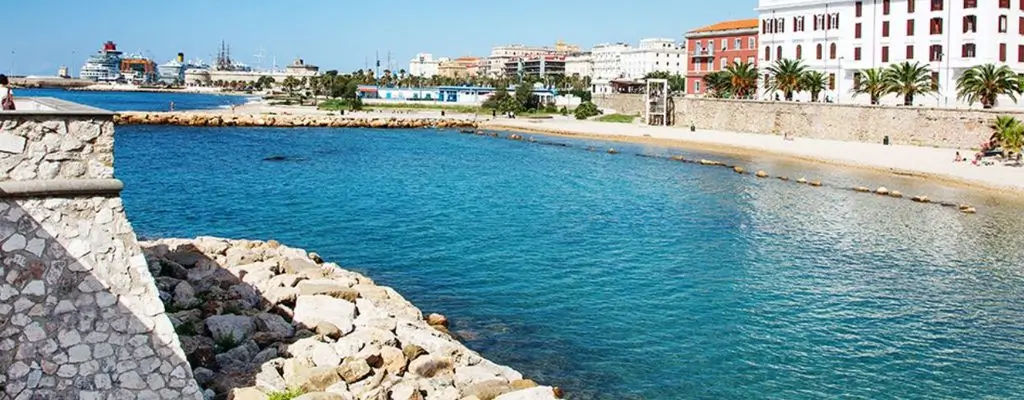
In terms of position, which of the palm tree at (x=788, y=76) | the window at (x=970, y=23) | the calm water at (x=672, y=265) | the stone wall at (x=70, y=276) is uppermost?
the window at (x=970, y=23)

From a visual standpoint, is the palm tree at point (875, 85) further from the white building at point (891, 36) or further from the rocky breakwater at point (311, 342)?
the rocky breakwater at point (311, 342)

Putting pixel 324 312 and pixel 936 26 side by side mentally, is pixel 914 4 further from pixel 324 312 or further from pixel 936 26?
pixel 324 312

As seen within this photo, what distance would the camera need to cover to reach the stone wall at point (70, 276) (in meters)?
10.9

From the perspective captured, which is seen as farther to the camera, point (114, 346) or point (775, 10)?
point (775, 10)

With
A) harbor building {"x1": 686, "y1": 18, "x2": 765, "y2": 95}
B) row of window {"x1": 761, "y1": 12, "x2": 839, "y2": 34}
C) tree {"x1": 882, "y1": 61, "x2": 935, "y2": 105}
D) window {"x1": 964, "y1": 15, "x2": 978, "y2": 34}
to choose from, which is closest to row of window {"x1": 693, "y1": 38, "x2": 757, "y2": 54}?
harbor building {"x1": 686, "y1": 18, "x2": 765, "y2": 95}

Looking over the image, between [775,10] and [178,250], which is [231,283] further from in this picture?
[775,10]

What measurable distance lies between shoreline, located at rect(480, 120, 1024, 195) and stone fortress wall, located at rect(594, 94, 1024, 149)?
1.06m

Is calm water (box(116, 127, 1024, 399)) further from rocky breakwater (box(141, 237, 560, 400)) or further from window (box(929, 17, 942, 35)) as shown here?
window (box(929, 17, 942, 35))

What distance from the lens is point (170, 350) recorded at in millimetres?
11539

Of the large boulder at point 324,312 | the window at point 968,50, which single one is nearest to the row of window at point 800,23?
the window at point 968,50

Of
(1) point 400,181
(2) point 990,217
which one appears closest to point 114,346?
(2) point 990,217

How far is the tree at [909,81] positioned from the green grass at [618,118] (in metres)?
37.4

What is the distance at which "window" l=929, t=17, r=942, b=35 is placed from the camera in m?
67.2

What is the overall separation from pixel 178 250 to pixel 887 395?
16.6m
